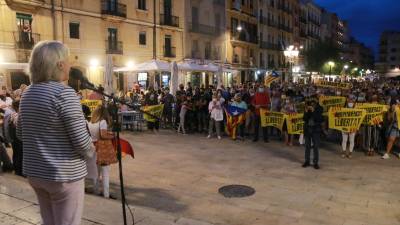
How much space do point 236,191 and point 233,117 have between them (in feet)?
19.8

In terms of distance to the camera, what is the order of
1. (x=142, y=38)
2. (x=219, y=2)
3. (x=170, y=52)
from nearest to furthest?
(x=142, y=38)
(x=170, y=52)
(x=219, y=2)

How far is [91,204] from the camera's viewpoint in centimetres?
505

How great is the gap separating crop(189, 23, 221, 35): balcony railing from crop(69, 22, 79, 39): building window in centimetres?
1237

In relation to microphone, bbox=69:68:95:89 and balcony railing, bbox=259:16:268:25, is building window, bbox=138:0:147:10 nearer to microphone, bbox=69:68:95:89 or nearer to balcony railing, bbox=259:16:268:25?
balcony railing, bbox=259:16:268:25

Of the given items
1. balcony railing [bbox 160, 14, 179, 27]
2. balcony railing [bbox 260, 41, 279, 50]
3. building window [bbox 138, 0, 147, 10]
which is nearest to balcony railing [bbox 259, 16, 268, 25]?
balcony railing [bbox 260, 41, 279, 50]

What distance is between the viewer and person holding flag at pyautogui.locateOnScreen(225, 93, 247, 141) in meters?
12.7

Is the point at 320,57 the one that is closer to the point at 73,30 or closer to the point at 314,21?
the point at 314,21

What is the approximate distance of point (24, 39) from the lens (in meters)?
21.9

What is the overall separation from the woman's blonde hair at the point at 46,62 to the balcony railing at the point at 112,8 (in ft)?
83.6

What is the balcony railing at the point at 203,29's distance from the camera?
35112 millimetres

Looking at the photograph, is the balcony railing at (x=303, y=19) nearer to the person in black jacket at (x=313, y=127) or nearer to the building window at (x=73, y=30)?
the building window at (x=73, y=30)

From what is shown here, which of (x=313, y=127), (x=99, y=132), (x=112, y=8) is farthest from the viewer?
(x=112, y=8)

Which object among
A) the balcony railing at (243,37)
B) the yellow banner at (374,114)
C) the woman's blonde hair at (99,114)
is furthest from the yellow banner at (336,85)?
the balcony railing at (243,37)

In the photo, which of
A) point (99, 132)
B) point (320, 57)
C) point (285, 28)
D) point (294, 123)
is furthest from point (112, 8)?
point (285, 28)
